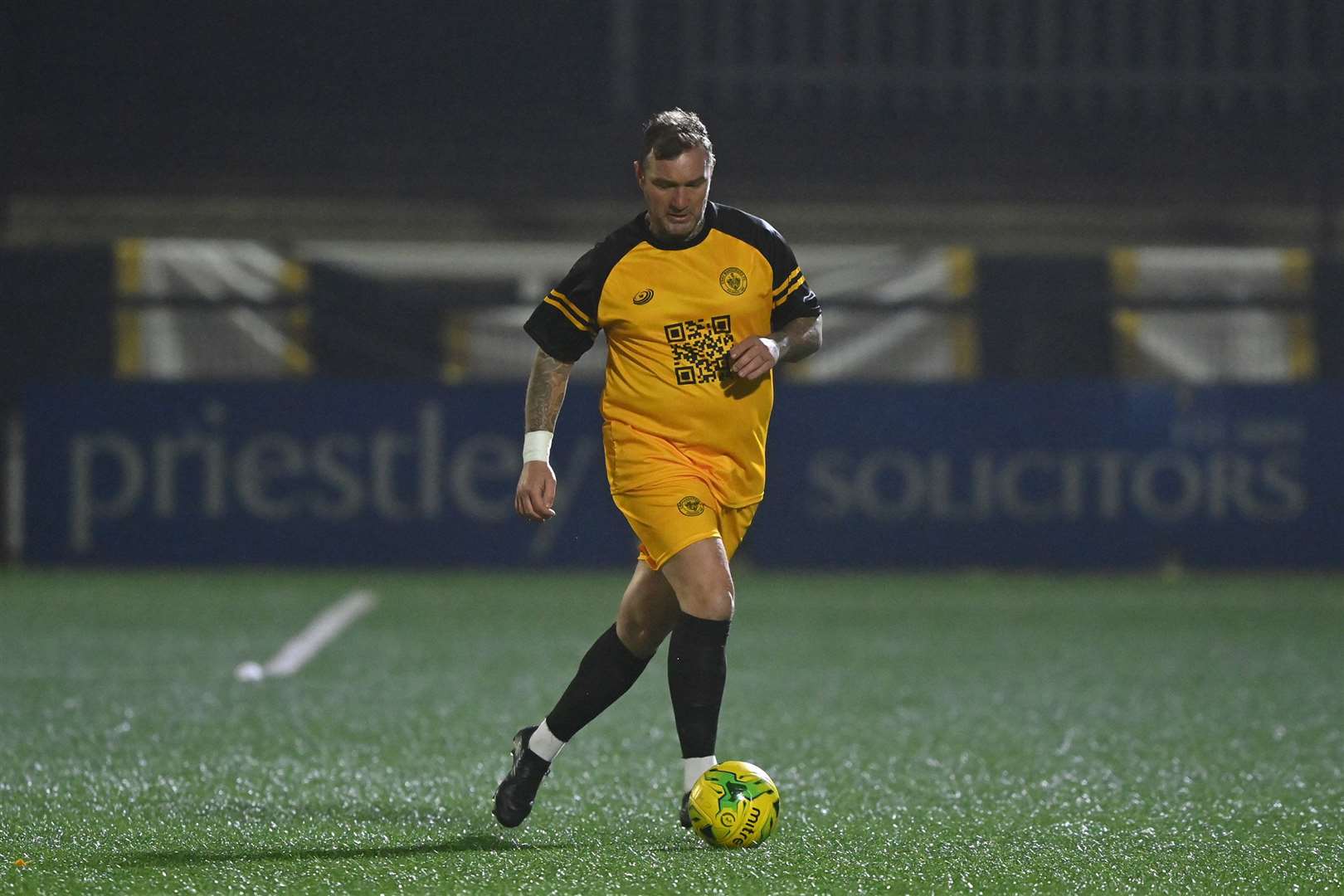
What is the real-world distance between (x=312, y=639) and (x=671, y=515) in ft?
15.2

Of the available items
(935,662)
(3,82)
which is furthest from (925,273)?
(3,82)

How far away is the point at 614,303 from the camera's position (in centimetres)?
381

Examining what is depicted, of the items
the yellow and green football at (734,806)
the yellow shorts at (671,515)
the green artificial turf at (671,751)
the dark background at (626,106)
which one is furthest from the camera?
the dark background at (626,106)

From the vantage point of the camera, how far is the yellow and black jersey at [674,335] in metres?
3.80

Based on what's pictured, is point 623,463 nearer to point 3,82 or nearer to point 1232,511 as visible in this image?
point 1232,511

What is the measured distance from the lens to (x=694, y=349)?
3.81 meters

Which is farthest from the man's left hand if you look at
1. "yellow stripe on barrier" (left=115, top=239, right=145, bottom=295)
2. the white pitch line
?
"yellow stripe on barrier" (left=115, top=239, right=145, bottom=295)

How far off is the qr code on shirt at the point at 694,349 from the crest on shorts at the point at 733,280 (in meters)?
0.06

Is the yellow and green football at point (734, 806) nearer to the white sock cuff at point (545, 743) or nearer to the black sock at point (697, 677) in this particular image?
the black sock at point (697, 677)

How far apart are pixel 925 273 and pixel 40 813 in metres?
8.48

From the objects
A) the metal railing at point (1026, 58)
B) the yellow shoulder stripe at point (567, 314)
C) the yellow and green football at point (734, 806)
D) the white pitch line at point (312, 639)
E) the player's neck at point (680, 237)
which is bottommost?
the white pitch line at point (312, 639)

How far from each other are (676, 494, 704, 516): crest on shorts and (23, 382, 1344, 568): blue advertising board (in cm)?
747

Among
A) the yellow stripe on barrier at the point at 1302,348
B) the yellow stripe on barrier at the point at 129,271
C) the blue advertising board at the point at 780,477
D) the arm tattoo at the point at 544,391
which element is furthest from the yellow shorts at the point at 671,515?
the yellow stripe on barrier at the point at 1302,348

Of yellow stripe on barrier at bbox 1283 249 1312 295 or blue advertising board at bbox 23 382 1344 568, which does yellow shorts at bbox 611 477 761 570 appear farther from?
yellow stripe on barrier at bbox 1283 249 1312 295
